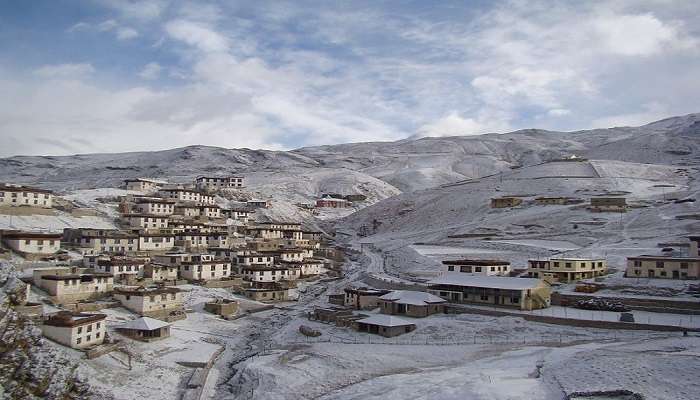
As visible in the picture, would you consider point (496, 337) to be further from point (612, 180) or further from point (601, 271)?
point (612, 180)

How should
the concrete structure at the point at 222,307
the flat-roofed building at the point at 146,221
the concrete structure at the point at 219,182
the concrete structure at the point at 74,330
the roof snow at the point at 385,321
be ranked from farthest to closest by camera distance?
the concrete structure at the point at 219,182 < the flat-roofed building at the point at 146,221 < the concrete structure at the point at 222,307 < the roof snow at the point at 385,321 < the concrete structure at the point at 74,330

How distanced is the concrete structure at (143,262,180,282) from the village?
0.09 meters

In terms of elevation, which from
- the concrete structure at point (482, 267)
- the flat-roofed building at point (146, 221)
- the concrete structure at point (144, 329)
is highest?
the flat-roofed building at point (146, 221)

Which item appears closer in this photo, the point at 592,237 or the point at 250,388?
the point at 250,388

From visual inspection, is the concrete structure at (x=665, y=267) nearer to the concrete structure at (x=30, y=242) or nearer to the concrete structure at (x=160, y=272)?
the concrete structure at (x=160, y=272)

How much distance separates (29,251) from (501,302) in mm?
37279

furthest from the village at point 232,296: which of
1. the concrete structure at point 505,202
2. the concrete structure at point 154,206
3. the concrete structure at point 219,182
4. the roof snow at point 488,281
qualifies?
the concrete structure at point 219,182

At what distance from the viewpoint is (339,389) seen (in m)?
30.9

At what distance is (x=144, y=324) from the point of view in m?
37.6

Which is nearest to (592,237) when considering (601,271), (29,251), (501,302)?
(601,271)

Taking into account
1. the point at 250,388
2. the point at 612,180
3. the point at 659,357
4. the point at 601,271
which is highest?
the point at 612,180

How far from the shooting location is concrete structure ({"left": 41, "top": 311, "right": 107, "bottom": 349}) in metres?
32.4

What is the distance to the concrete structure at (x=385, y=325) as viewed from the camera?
41.6 m

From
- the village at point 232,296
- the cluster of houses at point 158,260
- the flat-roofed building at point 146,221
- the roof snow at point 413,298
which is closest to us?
the village at point 232,296
